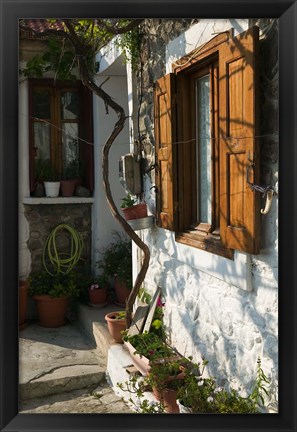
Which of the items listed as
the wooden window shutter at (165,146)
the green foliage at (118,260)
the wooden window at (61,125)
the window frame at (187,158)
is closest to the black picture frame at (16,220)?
the window frame at (187,158)

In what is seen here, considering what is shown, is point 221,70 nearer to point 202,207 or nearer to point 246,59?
point 246,59

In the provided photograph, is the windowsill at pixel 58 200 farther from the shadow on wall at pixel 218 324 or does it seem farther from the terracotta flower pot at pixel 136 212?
the shadow on wall at pixel 218 324

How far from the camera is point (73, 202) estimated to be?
20.0 ft

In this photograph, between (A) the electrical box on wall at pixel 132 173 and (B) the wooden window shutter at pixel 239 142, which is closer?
(B) the wooden window shutter at pixel 239 142

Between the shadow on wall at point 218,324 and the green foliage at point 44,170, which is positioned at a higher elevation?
the green foliage at point 44,170

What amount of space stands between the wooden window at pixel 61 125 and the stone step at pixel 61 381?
2.40m

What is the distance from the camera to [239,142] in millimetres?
2684

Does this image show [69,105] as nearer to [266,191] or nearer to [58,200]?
[58,200]

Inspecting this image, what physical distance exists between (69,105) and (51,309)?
2.41 meters

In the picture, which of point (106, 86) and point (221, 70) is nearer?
point (221, 70)

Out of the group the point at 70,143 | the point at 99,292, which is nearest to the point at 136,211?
the point at 99,292

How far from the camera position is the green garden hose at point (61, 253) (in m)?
6.04
